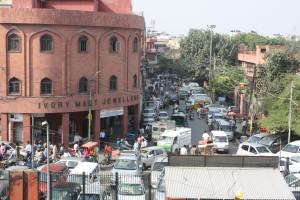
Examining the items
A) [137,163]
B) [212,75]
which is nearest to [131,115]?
[137,163]

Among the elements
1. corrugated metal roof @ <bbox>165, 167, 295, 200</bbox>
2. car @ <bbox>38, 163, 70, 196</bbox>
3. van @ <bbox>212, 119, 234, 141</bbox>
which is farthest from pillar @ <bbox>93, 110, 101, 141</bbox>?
corrugated metal roof @ <bbox>165, 167, 295, 200</bbox>

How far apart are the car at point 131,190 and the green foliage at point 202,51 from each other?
57975 millimetres

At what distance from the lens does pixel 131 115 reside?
1695 inches

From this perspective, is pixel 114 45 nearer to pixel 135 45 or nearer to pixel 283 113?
pixel 135 45

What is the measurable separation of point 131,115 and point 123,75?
4114mm

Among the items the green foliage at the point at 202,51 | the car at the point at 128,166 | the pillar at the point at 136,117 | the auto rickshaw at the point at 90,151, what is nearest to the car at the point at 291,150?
the car at the point at 128,166

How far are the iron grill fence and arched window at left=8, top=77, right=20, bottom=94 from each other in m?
13.3

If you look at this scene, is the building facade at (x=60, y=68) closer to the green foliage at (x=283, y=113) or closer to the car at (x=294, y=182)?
the green foliage at (x=283, y=113)

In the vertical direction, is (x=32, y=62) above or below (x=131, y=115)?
above

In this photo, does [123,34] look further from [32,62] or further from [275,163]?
[275,163]

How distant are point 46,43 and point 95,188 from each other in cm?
1638

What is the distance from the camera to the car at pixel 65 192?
70.1 feet

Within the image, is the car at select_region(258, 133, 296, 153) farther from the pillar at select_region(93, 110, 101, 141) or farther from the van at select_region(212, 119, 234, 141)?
the pillar at select_region(93, 110, 101, 141)

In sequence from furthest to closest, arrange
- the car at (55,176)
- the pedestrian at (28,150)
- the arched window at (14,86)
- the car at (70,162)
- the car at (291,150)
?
the arched window at (14,86)
the pedestrian at (28,150)
the car at (291,150)
the car at (70,162)
the car at (55,176)
